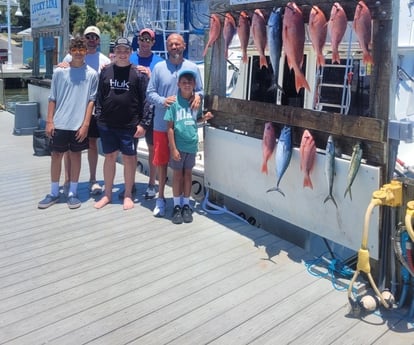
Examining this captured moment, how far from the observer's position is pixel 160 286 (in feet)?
10.7

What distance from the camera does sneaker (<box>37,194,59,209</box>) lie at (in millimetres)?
4792

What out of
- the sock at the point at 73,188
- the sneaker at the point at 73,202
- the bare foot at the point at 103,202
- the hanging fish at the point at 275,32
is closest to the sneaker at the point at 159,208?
the bare foot at the point at 103,202

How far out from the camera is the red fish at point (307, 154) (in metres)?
3.46

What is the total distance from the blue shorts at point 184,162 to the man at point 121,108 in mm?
603

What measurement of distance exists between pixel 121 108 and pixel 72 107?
496 millimetres

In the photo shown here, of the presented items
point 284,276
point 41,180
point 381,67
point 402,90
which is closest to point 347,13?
point 381,67

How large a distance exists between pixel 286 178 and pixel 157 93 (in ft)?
4.79

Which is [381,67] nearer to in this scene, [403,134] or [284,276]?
[403,134]

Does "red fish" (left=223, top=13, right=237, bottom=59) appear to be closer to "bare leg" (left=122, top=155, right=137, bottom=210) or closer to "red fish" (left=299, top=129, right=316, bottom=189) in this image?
"red fish" (left=299, top=129, right=316, bottom=189)

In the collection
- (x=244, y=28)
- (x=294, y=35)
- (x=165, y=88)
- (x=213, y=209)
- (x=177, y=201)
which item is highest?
(x=244, y=28)

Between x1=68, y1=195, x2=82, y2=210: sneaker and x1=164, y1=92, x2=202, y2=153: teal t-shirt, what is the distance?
1.27m

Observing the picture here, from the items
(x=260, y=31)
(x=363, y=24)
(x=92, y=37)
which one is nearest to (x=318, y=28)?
(x=363, y=24)

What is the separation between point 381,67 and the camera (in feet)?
9.82

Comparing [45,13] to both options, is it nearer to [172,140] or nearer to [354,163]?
[172,140]
